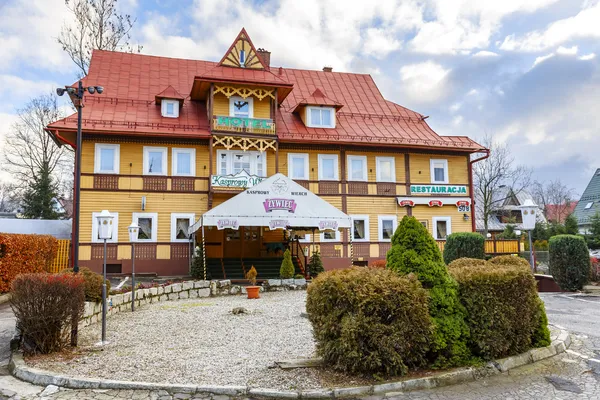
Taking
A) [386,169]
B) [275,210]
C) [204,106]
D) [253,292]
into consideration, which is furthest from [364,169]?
[253,292]

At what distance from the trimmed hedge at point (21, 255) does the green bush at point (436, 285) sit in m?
11.4

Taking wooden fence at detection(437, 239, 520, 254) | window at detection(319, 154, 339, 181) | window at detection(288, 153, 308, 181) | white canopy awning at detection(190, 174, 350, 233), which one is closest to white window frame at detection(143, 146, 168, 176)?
white canopy awning at detection(190, 174, 350, 233)

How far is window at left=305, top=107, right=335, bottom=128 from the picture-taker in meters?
25.4

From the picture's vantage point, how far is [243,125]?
2292 centimetres

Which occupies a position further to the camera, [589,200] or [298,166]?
[589,200]

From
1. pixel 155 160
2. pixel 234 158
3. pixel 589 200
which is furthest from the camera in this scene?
pixel 589 200

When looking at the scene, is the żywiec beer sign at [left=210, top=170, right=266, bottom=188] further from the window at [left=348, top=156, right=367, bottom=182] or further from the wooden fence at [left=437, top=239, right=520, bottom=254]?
the wooden fence at [left=437, top=239, right=520, bottom=254]

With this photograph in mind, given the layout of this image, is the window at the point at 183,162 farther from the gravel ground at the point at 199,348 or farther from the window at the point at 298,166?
the gravel ground at the point at 199,348

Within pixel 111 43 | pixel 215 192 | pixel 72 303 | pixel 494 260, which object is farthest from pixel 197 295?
pixel 111 43

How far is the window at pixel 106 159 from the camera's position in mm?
21597

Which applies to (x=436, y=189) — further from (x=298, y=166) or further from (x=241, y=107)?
(x=241, y=107)

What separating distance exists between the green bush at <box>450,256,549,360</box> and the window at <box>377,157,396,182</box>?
1845 centimetres

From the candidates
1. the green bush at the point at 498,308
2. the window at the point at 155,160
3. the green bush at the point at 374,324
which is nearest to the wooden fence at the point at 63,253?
the window at the point at 155,160

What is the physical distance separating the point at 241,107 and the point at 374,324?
19.4 metres
